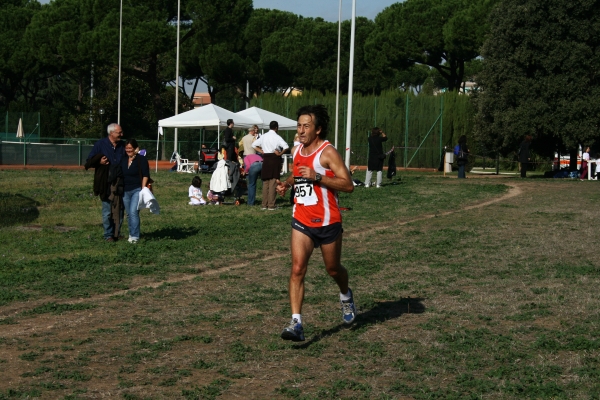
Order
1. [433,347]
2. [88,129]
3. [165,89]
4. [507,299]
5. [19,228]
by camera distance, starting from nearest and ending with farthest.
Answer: [433,347] → [507,299] → [19,228] → [88,129] → [165,89]

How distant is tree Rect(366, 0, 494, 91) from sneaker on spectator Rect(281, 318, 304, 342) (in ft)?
165

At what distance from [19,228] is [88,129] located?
39.9m

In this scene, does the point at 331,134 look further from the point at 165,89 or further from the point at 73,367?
the point at 73,367

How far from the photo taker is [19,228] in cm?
1530

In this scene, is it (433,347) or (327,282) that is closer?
(433,347)

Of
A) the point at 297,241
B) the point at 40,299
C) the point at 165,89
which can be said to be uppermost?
the point at 165,89

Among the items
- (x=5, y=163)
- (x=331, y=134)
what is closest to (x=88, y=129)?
(x=5, y=163)

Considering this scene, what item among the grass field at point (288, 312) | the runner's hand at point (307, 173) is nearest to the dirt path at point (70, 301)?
the grass field at point (288, 312)

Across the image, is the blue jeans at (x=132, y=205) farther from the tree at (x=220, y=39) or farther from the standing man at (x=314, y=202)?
the tree at (x=220, y=39)

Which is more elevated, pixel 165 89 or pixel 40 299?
pixel 165 89

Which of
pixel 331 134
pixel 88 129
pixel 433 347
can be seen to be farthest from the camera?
pixel 88 129

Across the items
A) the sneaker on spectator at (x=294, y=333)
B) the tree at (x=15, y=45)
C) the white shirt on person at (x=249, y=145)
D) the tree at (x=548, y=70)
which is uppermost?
the tree at (x=15, y=45)

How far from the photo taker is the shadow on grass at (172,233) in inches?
550

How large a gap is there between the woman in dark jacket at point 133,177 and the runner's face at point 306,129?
6.14 metres
